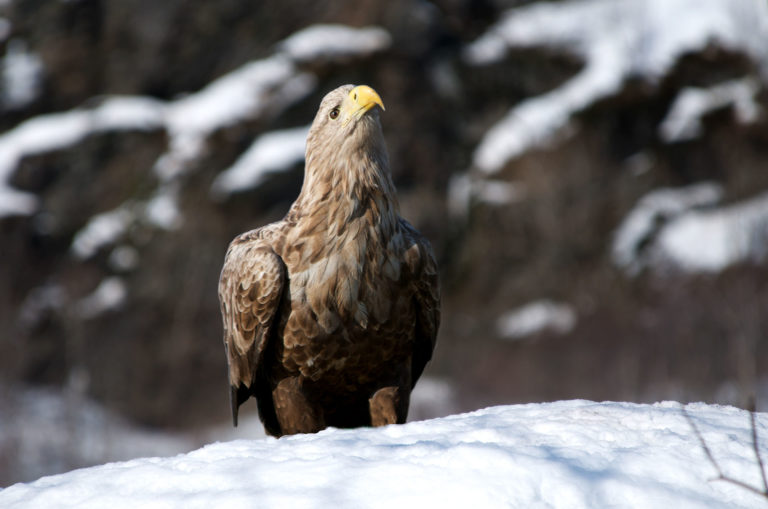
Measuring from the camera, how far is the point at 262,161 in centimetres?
1867

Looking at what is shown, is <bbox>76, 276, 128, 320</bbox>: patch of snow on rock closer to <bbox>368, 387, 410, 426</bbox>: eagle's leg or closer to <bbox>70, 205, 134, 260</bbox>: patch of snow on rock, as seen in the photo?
<bbox>70, 205, 134, 260</bbox>: patch of snow on rock

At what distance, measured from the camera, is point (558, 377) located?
60.0 ft

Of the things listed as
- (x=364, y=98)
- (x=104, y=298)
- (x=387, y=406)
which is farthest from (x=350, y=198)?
(x=104, y=298)

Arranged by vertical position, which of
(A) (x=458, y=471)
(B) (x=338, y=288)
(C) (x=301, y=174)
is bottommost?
(A) (x=458, y=471)

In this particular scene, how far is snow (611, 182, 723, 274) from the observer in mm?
18734

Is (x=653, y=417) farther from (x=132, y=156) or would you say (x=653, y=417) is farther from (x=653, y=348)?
(x=132, y=156)

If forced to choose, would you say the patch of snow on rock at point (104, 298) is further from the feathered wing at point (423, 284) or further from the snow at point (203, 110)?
the feathered wing at point (423, 284)

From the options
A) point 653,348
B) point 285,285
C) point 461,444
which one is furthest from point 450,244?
point 461,444

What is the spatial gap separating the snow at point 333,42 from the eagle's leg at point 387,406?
53.2 feet

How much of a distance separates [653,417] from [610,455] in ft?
1.27

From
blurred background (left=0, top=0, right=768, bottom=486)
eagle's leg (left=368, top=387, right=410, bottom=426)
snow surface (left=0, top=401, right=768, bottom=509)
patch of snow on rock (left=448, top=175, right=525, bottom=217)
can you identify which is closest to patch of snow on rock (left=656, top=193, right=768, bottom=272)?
blurred background (left=0, top=0, right=768, bottom=486)

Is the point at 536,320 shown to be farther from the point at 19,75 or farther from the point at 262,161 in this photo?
the point at 19,75

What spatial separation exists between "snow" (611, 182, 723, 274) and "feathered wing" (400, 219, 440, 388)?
16173 millimetres

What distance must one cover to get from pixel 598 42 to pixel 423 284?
18047 mm
